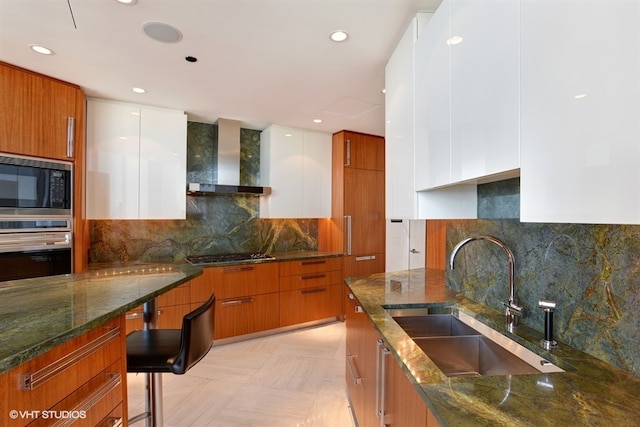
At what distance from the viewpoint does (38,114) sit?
2141mm

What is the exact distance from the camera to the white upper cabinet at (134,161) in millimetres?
2670

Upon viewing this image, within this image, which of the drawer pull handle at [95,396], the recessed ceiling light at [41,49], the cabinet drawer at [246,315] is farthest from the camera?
the cabinet drawer at [246,315]

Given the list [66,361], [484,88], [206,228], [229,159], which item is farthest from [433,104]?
[206,228]

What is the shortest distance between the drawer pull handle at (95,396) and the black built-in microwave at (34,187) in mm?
1704

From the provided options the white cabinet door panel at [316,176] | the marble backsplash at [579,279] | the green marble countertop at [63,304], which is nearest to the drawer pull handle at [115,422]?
the green marble countertop at [63,304]

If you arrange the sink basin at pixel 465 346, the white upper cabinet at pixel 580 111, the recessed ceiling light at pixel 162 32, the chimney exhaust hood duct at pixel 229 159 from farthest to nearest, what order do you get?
the chimney exhaust hood duct at pixel 229 159
the recessed ceiling light at pixel 162 32
the sink basin at pixel 465 346
the white upper cabinet at pixel 580 111

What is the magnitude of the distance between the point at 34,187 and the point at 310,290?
8.70 ft

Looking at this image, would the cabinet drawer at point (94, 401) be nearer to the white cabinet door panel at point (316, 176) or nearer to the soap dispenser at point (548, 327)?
the soap dispenser at point (548, 327)

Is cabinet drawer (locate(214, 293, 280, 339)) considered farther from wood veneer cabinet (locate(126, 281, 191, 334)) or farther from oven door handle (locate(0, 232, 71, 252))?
oven door handle (locate(0, 232, 71, 252))

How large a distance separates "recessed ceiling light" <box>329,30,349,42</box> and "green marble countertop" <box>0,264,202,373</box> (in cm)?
159

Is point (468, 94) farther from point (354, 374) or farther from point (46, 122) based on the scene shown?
point (46, 122)

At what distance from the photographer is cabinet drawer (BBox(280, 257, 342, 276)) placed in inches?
133

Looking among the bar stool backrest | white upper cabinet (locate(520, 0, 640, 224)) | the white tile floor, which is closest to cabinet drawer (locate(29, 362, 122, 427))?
the bar stool backrest

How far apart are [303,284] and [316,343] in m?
0.66
